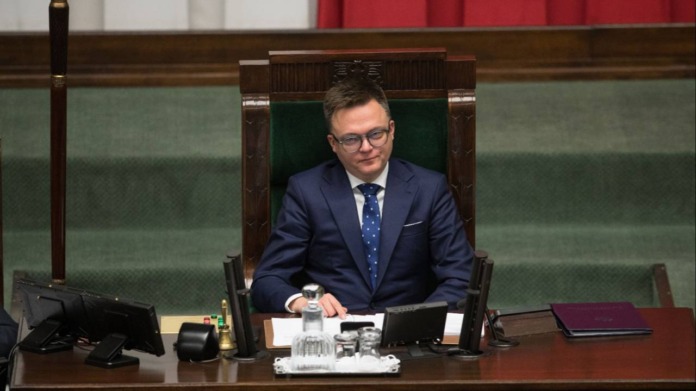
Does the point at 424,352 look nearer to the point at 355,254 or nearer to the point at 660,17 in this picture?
the point at 355,254

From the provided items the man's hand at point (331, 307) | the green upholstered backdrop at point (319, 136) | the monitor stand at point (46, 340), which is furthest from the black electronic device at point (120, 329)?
the green upholstered backdrop at point (319, 136)

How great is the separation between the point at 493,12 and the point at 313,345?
3.11 m

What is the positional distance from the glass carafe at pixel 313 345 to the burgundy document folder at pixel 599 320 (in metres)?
0.64

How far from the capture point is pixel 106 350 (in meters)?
2.78

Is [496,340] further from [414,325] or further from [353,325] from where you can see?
[353,325]

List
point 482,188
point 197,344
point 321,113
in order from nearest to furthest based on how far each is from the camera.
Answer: point 197,344 → point 321,113 → point 482,188

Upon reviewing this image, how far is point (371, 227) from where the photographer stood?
12.1 feet

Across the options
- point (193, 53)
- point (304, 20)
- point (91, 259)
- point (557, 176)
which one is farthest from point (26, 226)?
point (557, 176)

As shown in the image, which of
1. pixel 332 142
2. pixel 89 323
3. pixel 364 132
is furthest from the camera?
pixel 332 142

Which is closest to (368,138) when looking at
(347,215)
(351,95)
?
(351,95)

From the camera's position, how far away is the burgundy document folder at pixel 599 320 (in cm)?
297

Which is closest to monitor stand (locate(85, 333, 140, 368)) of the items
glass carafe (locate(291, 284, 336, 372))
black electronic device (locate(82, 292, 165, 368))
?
black electronic device (locate(82, 292, 165, 368))

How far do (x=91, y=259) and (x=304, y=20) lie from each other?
148cm

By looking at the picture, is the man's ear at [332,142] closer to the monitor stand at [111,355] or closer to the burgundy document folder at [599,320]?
the burgundy document folder at [599,320]
